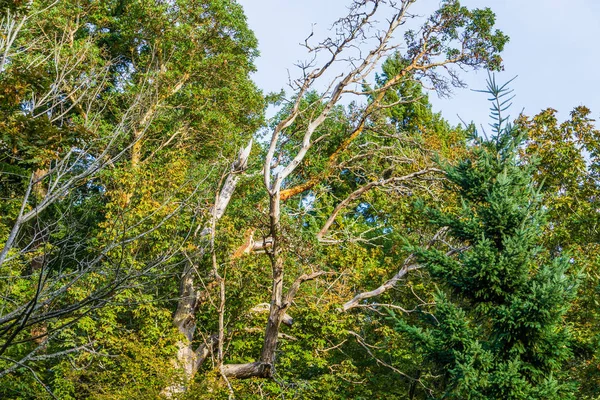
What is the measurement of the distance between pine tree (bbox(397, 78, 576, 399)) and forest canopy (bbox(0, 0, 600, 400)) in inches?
1.3

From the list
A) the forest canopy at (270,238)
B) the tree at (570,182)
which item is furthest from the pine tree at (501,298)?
the tree at (570,182)

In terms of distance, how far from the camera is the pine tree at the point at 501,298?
8.77 metres

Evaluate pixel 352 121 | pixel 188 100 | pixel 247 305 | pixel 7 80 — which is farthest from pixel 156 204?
pixel 7 80

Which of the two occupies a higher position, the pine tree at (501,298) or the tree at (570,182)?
the tree at (570,182)

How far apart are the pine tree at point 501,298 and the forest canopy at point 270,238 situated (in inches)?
1.3

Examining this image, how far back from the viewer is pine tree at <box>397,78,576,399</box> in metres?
8.77

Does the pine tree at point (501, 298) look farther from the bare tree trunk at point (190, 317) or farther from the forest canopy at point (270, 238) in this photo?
the bare tree trunk at point (190, 317)

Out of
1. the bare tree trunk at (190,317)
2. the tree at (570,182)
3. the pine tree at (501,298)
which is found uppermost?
the tree at (570,182)

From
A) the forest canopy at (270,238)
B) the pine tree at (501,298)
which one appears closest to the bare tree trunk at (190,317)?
the forest canopy at (270,238)

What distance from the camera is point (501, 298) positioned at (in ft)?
31.9

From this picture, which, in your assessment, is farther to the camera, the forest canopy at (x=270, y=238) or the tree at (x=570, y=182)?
the tree at (x=570, y=182)

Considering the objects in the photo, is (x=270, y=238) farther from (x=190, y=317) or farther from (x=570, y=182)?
(x=570, y=182)

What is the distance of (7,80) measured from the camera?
246 inches

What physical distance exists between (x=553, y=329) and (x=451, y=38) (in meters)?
8.72
